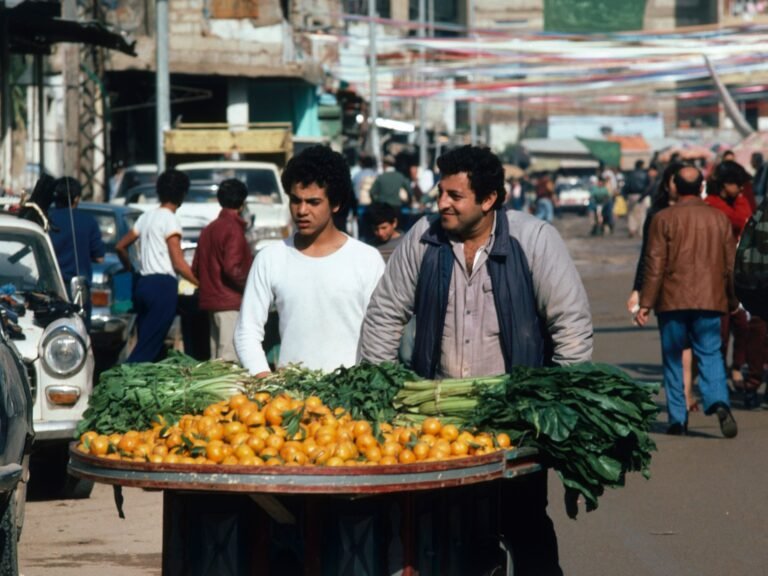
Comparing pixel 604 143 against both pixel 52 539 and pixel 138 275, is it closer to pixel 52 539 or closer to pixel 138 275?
pixel 138 275

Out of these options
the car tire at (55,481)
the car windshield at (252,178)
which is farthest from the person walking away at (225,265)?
the car windshield at (252,178)

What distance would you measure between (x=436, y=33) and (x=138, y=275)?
209ft

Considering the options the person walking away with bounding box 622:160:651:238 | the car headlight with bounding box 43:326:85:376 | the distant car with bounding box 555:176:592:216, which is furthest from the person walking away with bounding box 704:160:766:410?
the distant car with bounding box 555:176:592:216

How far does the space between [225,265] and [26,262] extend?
2285mm

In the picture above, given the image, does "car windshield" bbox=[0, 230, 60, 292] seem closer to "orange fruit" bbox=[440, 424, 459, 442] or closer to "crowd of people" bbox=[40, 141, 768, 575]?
"crowd of people" bbox=[40, 141, 768, 575]

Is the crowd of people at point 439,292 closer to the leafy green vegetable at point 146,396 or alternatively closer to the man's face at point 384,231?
the leafy green vegetable at point 146,396

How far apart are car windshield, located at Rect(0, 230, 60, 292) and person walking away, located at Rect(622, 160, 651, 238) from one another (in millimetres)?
22542

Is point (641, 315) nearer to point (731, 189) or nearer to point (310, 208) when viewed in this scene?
point (731, 189)

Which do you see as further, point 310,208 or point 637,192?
point 637,192

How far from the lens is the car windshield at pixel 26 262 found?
1055 cm

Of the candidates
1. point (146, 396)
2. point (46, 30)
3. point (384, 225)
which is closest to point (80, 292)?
point (384, 225)

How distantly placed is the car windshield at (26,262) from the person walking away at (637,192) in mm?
22542

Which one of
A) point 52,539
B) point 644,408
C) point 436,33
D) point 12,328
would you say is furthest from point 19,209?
point 436,33

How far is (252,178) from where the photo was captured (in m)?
23.6
